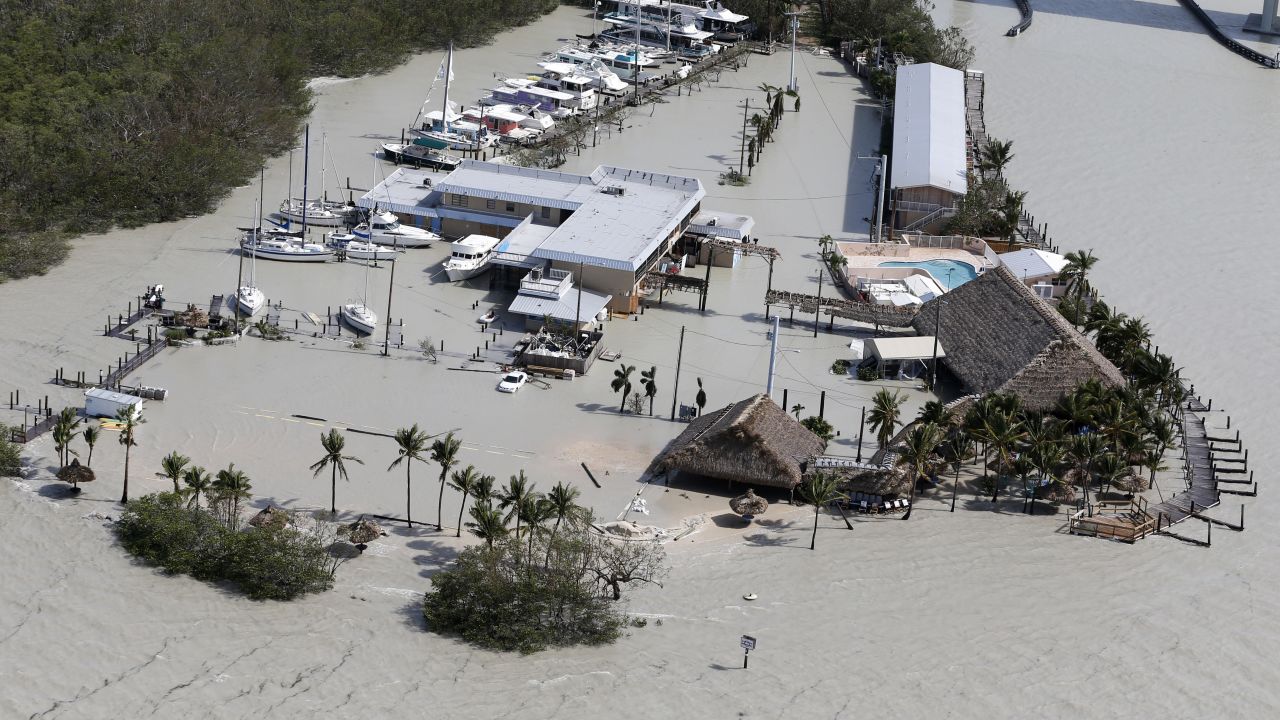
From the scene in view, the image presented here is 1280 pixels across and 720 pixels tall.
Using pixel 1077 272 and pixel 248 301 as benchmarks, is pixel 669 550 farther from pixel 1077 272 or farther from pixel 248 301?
pixel 1077 272

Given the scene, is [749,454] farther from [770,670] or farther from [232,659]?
[232,659]

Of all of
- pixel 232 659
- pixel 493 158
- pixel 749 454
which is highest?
pixel 493 158

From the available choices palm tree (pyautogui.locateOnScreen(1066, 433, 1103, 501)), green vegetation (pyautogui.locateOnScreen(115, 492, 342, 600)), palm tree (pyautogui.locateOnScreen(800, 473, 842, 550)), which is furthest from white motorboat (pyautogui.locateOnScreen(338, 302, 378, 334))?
palm tree (pyautogui.locateOnScreen(1066, 433, 1103, 501))

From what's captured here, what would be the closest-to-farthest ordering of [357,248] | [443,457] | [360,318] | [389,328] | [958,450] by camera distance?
[443,457] → [958,450] → [360,318] → [389,328] → [357,248]

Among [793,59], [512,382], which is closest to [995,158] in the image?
[793,59]

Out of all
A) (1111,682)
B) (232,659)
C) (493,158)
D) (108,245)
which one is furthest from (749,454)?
(493,158)

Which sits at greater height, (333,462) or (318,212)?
(318,212)
